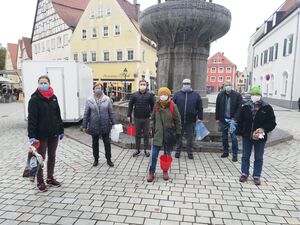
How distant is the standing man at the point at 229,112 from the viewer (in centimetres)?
626

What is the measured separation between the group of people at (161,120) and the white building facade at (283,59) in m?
19.7

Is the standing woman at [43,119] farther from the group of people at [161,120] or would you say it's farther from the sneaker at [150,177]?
the sneaker at [150,177]

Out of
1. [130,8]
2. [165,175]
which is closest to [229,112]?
[165,175]

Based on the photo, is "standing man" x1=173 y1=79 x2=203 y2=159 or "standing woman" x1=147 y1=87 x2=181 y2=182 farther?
"standing man" x1=173 y1=79 x2=203 y2=159

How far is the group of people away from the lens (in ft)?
14.1

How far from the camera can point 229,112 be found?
20.9 feet

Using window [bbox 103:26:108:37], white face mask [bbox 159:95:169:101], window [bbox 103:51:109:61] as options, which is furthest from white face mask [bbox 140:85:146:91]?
window [bbox 103:26:108:37]

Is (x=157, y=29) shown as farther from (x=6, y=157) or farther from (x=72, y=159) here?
(x=6, y=157)

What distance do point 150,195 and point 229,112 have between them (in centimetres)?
312

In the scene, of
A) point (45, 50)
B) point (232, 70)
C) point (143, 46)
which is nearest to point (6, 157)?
point (143, 46)

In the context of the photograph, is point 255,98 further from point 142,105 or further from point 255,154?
point 142,105

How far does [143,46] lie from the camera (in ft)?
117

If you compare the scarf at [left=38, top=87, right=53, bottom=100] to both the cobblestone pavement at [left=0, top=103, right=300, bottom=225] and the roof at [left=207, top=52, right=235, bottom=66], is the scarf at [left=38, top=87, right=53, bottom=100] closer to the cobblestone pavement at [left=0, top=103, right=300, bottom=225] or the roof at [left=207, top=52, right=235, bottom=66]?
the cobblestone pavement at [left=0, top=103, right=300, bottom=225]

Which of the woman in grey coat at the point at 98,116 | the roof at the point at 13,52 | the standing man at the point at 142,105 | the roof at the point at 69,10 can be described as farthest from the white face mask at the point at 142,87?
the roof at the point at 13,52
